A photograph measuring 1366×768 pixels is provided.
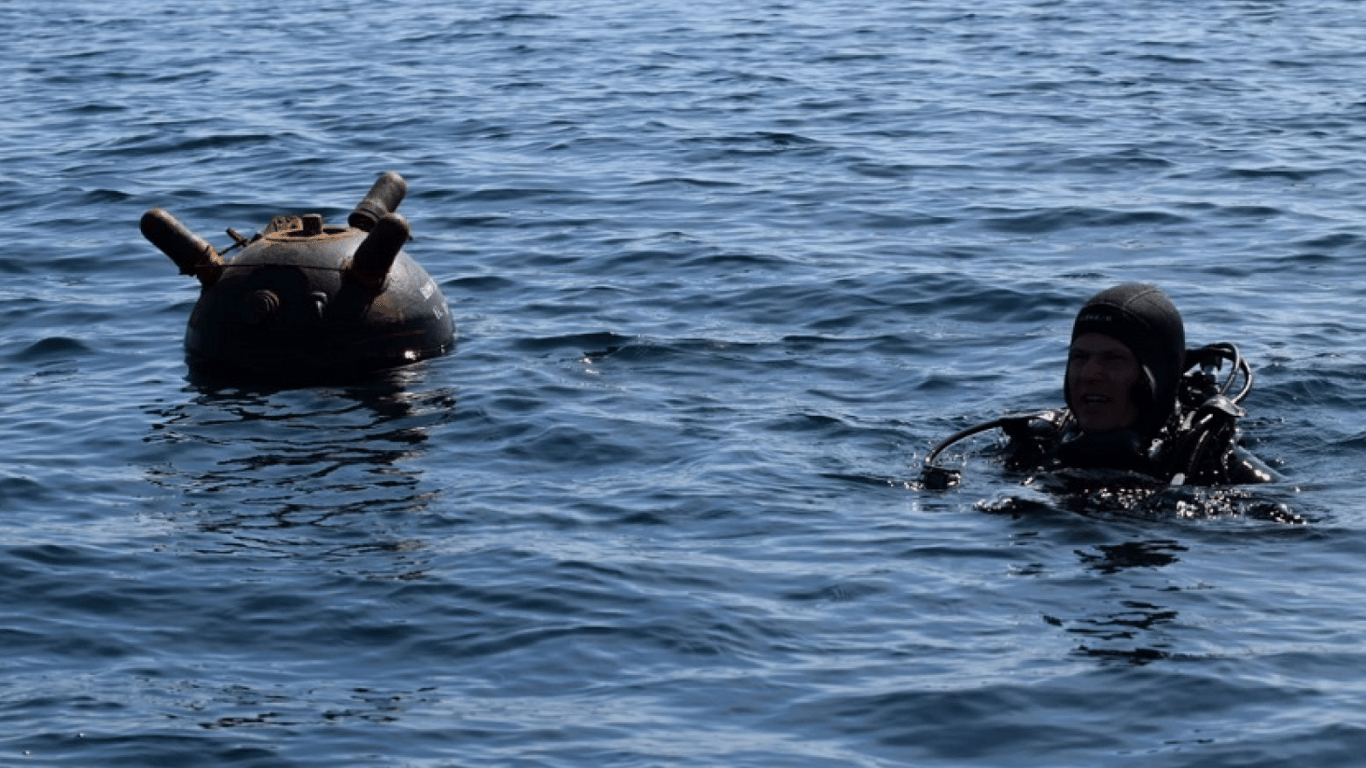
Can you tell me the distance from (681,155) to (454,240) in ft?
13.8

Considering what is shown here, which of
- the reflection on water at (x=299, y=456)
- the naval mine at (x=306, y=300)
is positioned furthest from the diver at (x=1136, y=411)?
the naval mine at (x=306, y=300)

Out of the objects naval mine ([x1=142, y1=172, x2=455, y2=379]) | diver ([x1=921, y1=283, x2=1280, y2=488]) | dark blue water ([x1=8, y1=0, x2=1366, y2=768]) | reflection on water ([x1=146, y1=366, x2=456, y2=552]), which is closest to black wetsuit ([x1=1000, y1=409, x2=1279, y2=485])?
diver ([x1=921, y1=283, x2=1280, y2=488])

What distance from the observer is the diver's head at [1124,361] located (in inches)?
431

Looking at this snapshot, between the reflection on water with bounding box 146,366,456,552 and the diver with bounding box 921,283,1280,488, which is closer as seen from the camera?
the reflection on water with bounding box 146,366,456,552

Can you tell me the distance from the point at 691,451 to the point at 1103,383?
2265 millimetres

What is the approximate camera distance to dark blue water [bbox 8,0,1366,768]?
27.6ft

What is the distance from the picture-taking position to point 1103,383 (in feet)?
36.0

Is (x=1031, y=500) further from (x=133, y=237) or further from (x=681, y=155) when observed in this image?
(x=681, y=155)

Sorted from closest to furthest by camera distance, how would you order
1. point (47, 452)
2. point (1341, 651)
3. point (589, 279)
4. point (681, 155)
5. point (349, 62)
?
1. point (1341, 651)
2. point (47, 452)
3. point (589, 279)
4. point (681, 155)
5. point (349, 62)

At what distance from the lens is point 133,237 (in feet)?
60.6

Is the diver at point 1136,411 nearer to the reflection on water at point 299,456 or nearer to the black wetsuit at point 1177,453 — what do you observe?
the black wetsuit at point 1177,453

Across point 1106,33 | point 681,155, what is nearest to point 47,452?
point 681,155

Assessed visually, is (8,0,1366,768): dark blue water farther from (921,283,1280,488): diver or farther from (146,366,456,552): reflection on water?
(921,283,1280,488): diver

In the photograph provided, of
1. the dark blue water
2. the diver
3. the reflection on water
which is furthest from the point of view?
the diver
